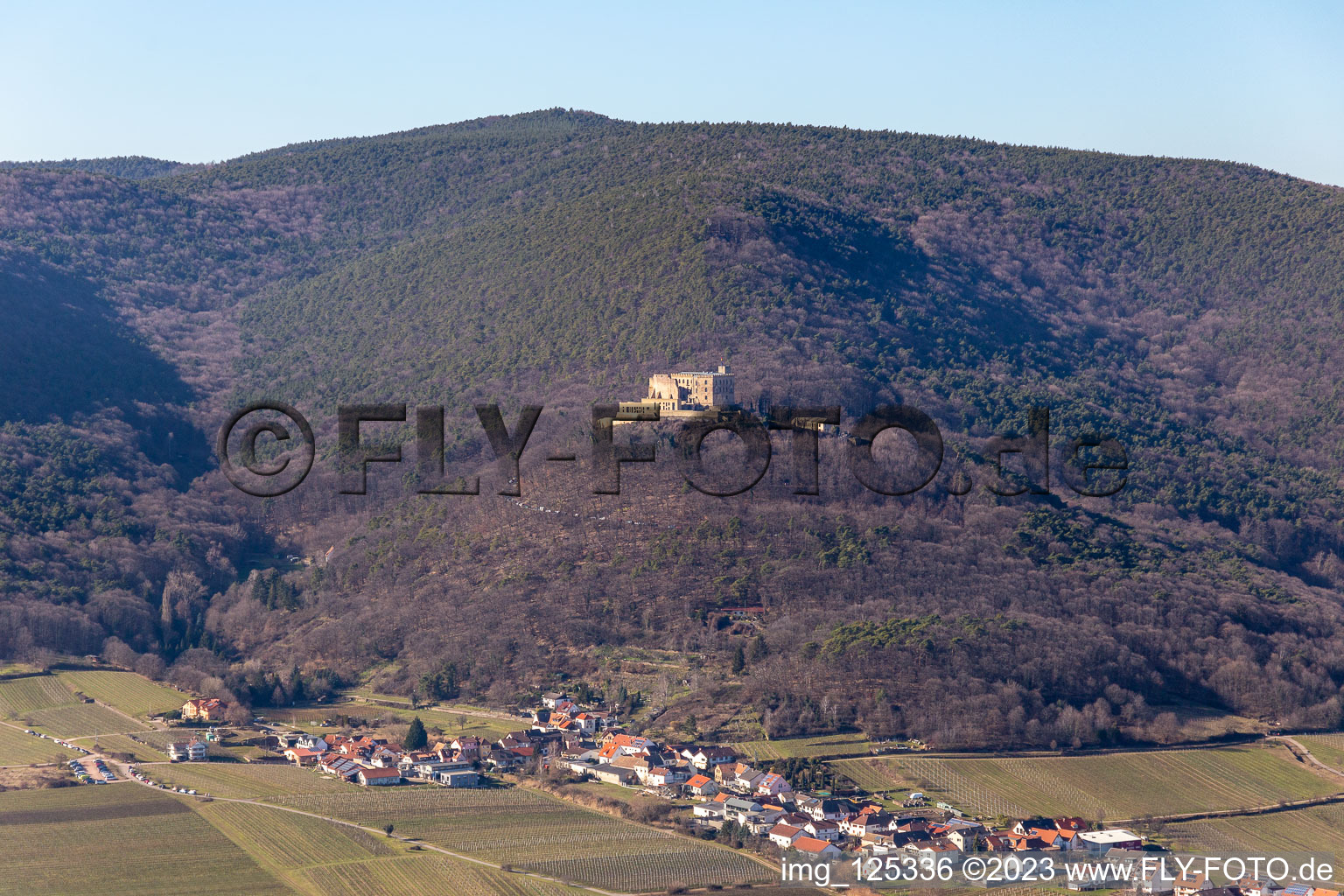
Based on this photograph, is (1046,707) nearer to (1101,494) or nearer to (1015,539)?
(1015,539)

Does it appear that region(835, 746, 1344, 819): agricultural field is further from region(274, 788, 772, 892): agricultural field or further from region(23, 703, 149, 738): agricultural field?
region(23, 703, 149, 738): agricultural field

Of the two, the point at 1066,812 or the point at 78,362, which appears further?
the point at 78,362

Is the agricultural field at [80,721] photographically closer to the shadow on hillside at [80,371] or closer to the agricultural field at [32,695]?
the agricultural field at [32,695]

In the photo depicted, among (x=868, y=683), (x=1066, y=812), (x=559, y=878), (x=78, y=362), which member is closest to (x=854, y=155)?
(x=78, y=362)

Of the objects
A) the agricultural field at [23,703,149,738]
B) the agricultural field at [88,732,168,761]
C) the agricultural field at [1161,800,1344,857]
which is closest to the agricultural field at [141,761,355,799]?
the agricultural field at [88,732,168,761]

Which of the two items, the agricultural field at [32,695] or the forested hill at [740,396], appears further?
the forested hill at [740,396]

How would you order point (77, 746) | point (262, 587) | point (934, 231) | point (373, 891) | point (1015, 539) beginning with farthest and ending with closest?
point (934, 231) < point (262, 587) < point (1015, 539) < point (77, 746) < point (373, 891)

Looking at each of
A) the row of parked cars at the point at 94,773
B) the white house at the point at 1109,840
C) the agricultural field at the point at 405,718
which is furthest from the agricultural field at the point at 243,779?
the white house at the point at 1109,840

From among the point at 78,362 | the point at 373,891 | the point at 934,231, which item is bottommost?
the point at 373,891
